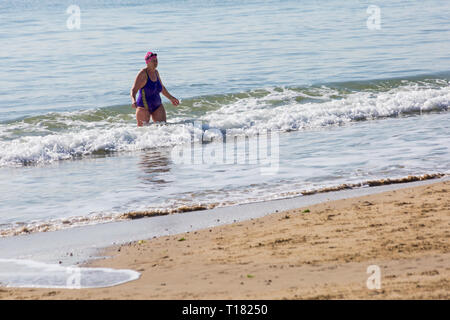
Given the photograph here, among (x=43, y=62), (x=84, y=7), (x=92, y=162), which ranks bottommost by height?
(x=92, y=162)

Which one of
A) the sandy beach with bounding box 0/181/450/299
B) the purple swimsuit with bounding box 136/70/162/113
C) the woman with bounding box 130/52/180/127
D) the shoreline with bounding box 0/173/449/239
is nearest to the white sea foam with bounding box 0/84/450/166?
the woman with bounding box 130/52/180/127

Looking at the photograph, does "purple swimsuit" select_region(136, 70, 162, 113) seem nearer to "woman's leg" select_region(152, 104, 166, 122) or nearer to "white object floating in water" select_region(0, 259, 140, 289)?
"woman's leg" select_region(152, 104, 166, 122)

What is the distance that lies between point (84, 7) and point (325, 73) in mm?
28200

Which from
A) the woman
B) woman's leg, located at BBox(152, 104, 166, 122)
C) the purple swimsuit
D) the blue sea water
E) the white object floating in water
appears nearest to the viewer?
the white object floating in water

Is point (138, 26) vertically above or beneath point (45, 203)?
above

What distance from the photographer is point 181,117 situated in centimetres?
1493

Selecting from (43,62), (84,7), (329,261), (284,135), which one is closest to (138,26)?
(43,62)

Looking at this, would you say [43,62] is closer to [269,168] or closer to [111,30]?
[111,30]

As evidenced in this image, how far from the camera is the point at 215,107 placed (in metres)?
15.9

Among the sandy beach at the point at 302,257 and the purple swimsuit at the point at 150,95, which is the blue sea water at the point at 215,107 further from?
the sandy beach at the point at 302,257

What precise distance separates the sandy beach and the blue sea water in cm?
141

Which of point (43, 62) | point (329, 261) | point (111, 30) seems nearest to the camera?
point (329, 261)

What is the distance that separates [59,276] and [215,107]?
10.6 m

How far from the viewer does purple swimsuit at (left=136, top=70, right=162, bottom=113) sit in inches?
473
